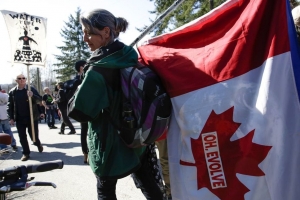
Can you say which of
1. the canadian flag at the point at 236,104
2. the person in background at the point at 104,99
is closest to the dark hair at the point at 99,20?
the person in background at the point at 104,99

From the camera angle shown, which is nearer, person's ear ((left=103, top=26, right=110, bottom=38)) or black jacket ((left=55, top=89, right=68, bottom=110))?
person's ear ((left=103, top=26, right=110, bottom=38))

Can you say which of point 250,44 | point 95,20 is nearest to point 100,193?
point 95,20

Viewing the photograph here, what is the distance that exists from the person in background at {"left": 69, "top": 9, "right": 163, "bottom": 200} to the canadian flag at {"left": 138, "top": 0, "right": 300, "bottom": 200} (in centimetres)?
31

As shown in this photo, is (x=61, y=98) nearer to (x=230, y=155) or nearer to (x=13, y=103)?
(x=13, y=103)

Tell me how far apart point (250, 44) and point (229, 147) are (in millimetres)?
626

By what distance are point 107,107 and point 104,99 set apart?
0.07 metres

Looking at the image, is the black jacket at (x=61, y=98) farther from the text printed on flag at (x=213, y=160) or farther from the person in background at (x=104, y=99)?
the text printed on flag at (x=213, y=160)

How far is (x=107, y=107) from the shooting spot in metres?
1.79

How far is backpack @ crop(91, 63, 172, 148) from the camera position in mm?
1748

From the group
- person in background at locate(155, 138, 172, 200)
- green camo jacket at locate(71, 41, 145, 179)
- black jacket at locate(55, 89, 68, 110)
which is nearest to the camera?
green camo jacket at locate(71, 41, 145, 179)

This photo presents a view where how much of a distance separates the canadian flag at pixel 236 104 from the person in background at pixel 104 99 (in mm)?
311

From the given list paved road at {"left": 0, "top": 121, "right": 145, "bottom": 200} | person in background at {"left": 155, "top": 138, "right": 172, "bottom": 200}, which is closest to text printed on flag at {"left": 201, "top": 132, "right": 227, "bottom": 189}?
person in background at {"left": 155, "top": 138, "right": 172, "bottom": 200}

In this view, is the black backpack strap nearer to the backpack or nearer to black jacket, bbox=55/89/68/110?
the backpack

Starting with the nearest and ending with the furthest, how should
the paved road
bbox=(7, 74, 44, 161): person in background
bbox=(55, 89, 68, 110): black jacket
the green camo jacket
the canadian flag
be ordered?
the canadian flag < the green camo jacket < the paved road < bbox=(55, 89, 68, 110): black jacket < bbox=(7, 74, 44, 161): person in background
